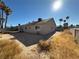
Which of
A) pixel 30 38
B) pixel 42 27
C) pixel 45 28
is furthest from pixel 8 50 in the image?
pixel 45 28

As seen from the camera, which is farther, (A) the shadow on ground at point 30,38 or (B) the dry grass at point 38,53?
(A) the shadow on ground at point 30,38

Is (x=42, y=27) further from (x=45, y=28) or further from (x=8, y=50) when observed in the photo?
(x=8, y=50)

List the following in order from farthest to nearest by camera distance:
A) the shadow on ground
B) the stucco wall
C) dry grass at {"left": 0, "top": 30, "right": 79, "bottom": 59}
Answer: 1. the stucco wall
2. the shadow on ground
3. dry grass at {"left": 0, "top": 30, "right": 79, "bottom": 59}

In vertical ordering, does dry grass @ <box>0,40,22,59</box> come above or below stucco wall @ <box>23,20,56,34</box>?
below

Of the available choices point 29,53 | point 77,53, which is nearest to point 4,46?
point 29,53

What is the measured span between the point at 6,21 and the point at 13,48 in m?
30.3

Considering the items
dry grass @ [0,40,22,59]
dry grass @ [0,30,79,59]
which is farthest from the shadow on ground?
dry grass @ [0,30,79,59]

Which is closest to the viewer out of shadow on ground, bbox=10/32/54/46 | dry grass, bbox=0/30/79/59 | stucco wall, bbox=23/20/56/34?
dry grass, bbox=0/30/79/59

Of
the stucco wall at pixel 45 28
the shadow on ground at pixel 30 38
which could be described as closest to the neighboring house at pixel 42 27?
the stucco wall at pixel 45 28

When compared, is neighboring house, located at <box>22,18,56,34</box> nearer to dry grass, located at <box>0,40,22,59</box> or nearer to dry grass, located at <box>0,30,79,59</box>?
dry grass, located at <box>0,30,79,59</box>

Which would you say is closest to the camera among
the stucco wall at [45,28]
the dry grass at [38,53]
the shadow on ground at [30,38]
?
the dry grass at [38,53]

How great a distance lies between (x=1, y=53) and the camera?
16.3 metres

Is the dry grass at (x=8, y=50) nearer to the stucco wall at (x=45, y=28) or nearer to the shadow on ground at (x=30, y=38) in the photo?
the shadow on ground at (x=30, y=38)

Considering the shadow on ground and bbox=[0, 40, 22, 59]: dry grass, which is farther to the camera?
the shadow on ground
